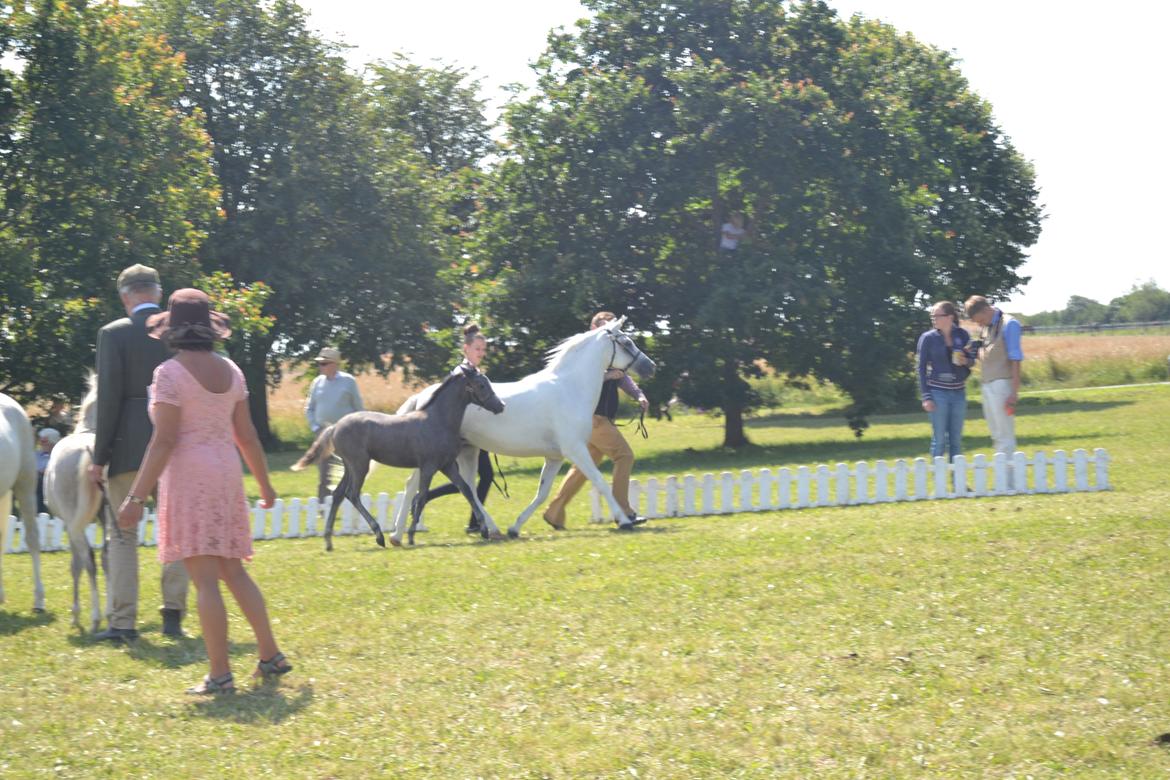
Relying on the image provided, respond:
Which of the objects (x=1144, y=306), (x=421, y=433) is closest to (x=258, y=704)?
(x=421, y=433)

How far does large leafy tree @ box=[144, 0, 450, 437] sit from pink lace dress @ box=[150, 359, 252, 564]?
31.0m

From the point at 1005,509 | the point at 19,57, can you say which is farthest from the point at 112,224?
the point at 1005,509

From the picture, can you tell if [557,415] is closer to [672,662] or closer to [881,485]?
[881,485]

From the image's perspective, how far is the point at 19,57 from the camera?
25750 mm

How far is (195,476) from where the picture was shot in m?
7.11

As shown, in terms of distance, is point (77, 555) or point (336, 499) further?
point (336, 499)

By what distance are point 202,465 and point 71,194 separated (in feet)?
66.9

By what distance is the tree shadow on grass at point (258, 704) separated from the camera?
268 inches

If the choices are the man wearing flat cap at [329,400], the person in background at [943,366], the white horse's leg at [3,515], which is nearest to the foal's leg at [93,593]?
the white horse's leg at [3,515]

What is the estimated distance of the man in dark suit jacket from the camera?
28.0ft

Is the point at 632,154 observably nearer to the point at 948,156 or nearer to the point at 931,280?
the point at 931,280

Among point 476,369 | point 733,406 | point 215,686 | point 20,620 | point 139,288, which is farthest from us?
point 733,406

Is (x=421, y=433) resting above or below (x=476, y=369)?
below

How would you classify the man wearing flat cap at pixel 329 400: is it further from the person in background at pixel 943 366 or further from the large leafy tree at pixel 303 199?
the large leafy tree at pixel 303 199
